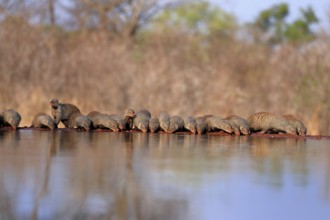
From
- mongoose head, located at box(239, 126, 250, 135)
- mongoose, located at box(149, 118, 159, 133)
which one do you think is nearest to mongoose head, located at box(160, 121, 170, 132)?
mongoose, located at box(149, 118, 159, 133)

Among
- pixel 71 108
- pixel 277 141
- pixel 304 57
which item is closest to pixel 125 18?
pixel 304 57

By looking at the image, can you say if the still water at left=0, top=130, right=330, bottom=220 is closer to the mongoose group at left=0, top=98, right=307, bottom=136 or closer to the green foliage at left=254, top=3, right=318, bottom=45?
the mongoose group at left=0, top=98, right=307, bottom=136

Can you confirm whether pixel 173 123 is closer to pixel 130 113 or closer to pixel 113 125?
pixel 130 113

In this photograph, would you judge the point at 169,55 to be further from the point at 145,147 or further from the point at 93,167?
the point at 93,167

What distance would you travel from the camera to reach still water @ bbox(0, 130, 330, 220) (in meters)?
5.22

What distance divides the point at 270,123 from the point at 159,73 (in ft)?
30.4

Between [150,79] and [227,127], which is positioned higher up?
[150,79]

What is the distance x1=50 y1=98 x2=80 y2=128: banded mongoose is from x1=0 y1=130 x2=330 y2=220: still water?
1.91 m

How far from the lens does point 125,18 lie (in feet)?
105

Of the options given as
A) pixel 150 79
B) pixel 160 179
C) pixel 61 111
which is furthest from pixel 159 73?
pixel 160 179

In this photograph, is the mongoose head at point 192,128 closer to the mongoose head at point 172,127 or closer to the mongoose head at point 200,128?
the mongoose head at point 200,128

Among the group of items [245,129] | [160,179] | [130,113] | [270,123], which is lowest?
[160,179]

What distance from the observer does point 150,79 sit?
20844 millimetres

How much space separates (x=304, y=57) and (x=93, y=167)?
14200 mm
